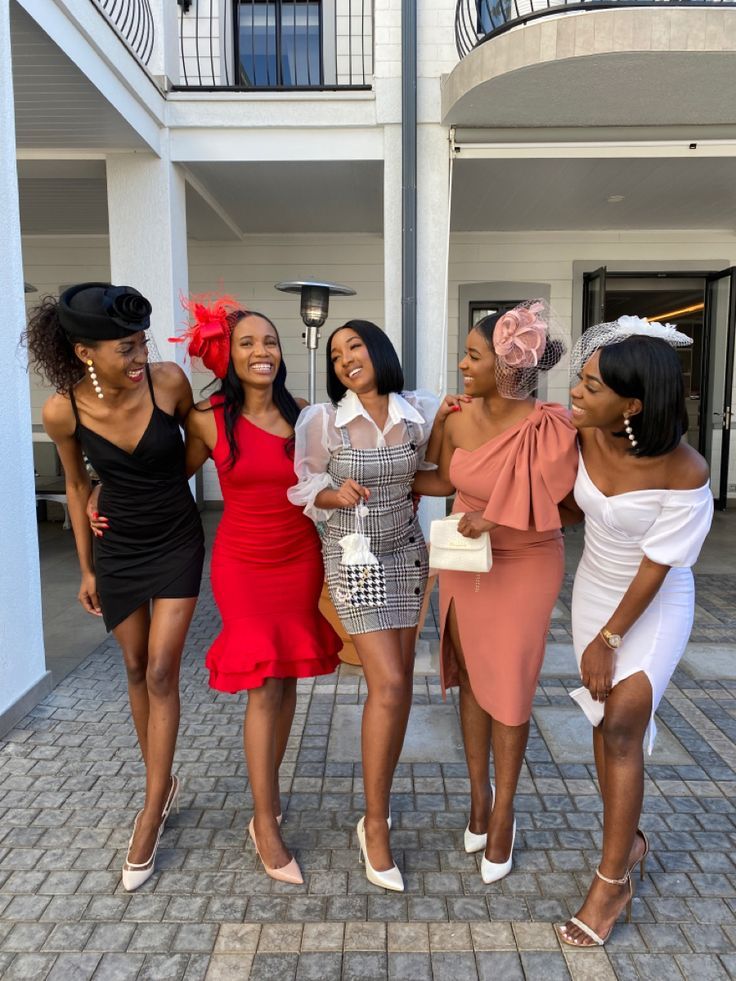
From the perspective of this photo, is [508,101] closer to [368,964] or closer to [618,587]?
[618,587]

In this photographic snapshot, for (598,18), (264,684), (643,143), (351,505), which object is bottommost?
(264,684)

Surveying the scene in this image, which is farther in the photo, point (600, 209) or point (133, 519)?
point (600, 209)

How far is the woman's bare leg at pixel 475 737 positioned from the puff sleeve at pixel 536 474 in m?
0.47

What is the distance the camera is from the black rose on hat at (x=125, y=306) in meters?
2.23

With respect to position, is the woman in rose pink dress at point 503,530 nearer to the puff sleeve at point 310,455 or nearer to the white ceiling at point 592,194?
the puff sleeve at point 310,455

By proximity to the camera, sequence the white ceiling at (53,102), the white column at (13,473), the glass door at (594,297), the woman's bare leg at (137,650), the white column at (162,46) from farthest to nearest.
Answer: the glass door at (594,297) < the white column at (162,46) < the white ceiling at (53,102) < the white column at (13,473) < the woman's bare leg at (137,650)

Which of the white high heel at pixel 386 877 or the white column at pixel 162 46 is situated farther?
the white column at pixel 162 46

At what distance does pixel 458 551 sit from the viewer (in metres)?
2.21

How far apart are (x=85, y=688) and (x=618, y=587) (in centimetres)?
314

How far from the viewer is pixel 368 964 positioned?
204cm

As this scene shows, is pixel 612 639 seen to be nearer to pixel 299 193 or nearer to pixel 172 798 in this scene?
pixel 172 798

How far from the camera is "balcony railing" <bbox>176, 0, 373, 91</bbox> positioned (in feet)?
25.8

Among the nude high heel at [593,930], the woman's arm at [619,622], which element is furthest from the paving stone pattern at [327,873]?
the woman's arm at [619,622]

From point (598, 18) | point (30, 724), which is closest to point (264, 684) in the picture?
point (30, 724)
